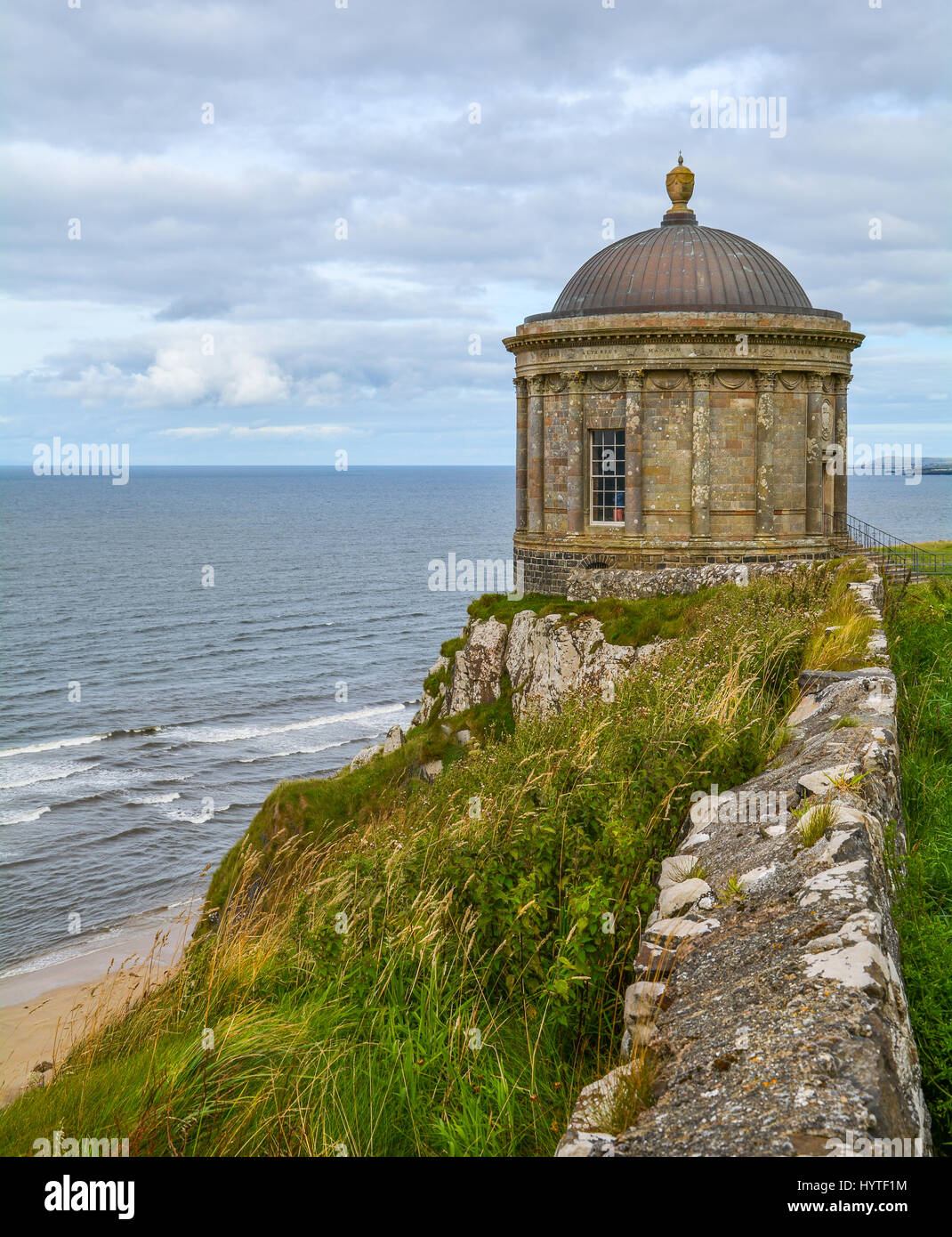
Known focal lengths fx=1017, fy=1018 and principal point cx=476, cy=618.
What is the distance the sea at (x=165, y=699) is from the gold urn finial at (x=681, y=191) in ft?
70.1

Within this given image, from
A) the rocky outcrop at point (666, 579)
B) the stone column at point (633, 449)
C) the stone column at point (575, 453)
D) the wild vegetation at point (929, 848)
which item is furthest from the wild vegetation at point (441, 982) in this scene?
the stone column at point (575, 453)

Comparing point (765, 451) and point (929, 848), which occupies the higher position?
point (765, 451)

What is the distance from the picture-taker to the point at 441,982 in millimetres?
5777

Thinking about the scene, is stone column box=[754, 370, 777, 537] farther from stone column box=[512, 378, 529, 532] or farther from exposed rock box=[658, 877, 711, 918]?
exposed rock box=[658, 877, 711, 918]

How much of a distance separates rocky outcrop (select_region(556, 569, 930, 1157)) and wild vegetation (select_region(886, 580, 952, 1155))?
0.75 ft

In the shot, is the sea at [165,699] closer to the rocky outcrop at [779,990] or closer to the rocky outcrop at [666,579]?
the rocky outcrop at [779,990]

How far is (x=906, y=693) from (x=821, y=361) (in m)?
17.1

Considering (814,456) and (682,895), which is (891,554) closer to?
(814,456)

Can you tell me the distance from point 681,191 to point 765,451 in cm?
812

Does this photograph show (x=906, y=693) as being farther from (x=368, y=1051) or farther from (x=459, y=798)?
(x=368, y=1051)

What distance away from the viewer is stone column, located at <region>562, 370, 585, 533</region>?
24.2 m

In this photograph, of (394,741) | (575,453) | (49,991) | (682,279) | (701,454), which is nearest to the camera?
(49,991)

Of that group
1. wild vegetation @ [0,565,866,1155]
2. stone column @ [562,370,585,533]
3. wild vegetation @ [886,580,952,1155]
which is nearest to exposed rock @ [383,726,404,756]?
stone column @ [562,370,585,533]

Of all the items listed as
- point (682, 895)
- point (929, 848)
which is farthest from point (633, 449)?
point (682, 895)
